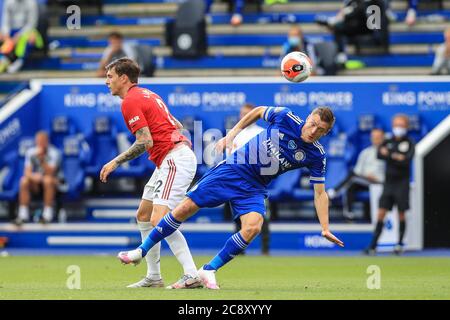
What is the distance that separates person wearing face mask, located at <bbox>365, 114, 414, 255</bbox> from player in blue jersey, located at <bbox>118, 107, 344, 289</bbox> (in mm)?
8560

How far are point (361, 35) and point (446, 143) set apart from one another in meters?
3.10

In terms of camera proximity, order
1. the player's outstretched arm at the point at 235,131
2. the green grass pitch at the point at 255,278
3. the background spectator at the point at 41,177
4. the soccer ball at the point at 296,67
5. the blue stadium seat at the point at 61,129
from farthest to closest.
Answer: the blue stadium seat at the point at 61,129 → the background spectator at the point at 41,177 → the soccer ball at the point at 296,67 → the player's outstretched arm at the point at 235,131 → the green grass pitch at the point at 255,278

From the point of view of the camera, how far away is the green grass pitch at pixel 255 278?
38.1 ft

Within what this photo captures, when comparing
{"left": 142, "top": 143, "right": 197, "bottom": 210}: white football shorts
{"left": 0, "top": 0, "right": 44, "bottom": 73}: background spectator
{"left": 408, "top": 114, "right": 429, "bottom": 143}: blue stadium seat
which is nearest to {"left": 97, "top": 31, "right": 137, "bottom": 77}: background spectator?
{"left": 0, "top": 0, "right": 44, "bottom": 73}: background spectator

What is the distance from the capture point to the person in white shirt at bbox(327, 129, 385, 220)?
71.8 ft

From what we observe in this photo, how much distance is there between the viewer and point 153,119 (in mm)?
12820

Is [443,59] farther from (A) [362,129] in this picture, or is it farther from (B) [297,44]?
(B) [297,44]

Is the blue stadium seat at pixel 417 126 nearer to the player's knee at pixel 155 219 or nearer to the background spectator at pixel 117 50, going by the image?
the background spectator at pixel 117 50

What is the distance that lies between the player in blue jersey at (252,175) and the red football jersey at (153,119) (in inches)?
27.5

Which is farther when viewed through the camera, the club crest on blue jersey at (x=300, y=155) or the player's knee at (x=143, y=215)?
the player's knee at (x=143, y=215)

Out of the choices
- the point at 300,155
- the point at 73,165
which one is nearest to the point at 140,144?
the point at 300,155

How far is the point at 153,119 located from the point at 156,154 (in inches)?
15.8

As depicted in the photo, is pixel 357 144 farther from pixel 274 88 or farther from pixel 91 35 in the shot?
pixel 91 35

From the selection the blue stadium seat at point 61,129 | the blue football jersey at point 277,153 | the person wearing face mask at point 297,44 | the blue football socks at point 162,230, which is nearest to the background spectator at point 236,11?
the person wearing face mask at point 297,44
